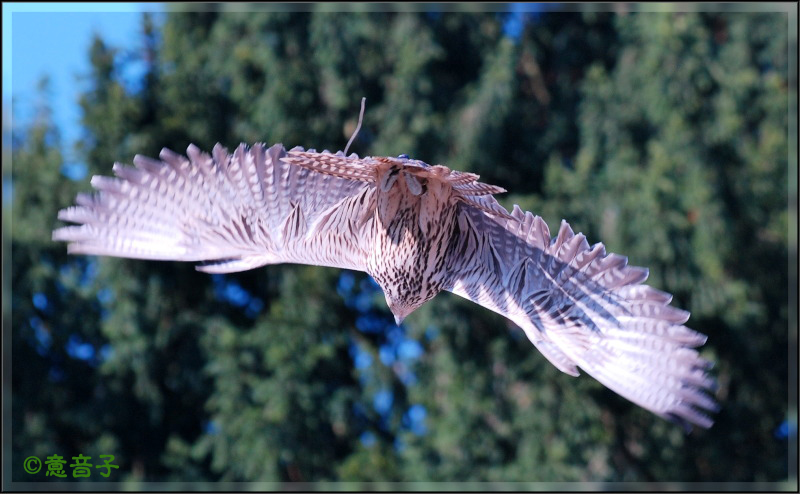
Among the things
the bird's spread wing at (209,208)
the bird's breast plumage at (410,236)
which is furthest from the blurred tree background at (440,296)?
the bird's breast plumage at (410,236)

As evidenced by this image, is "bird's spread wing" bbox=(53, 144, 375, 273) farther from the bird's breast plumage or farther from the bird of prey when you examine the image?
the bird's breast plumage

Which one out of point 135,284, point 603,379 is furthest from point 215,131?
point 603,379

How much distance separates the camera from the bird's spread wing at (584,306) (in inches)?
231

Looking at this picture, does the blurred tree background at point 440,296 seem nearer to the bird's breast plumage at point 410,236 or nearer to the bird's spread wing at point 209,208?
the bird's spread wing at point 209,208

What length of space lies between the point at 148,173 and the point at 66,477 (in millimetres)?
9981

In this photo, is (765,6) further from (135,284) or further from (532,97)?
(135,284)

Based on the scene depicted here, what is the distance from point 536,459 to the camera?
14516mm

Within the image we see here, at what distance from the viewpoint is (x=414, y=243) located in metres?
6.31

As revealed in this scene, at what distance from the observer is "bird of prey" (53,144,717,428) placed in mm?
5895
